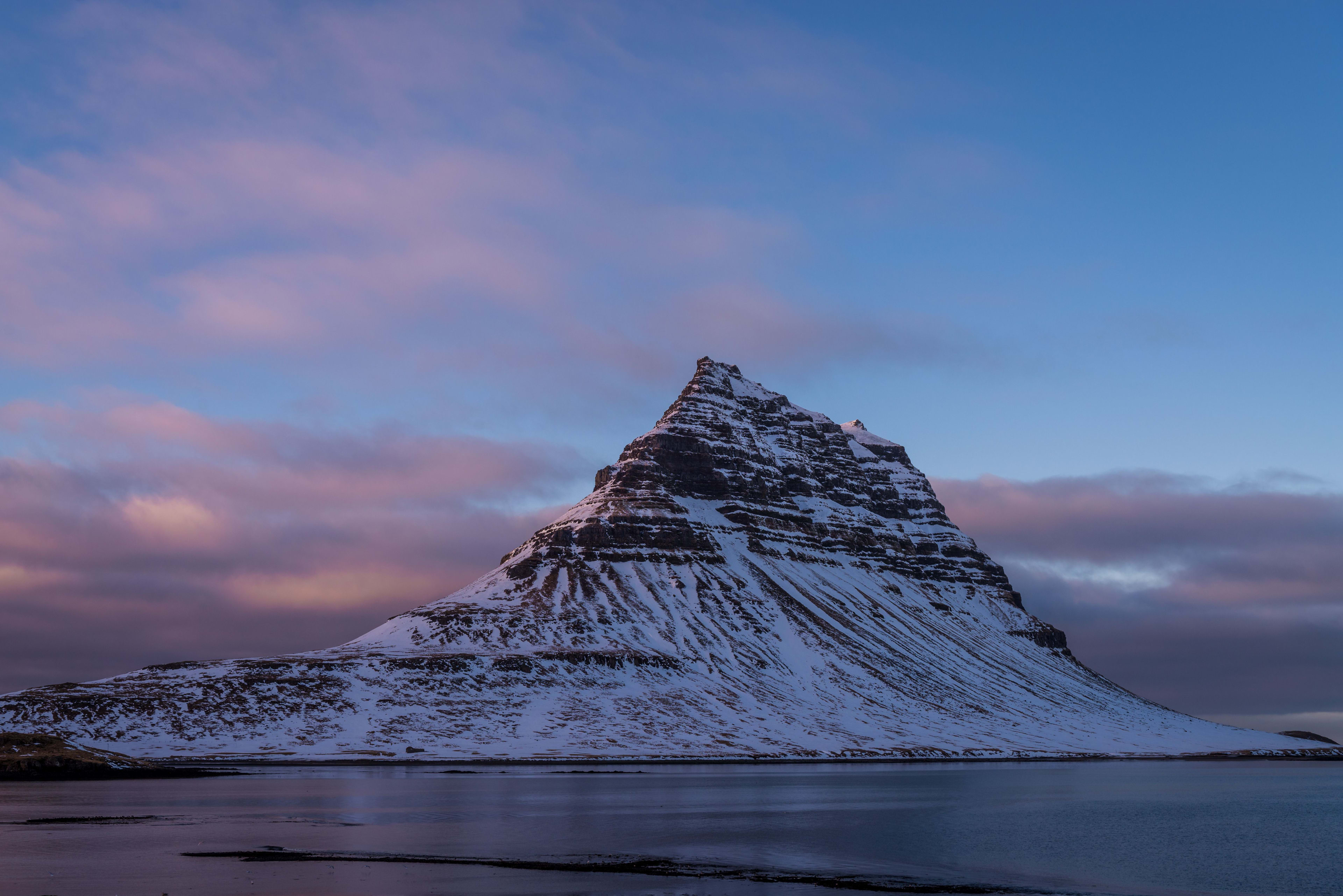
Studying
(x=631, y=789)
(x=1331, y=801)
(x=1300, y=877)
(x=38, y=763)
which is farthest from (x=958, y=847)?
(x=38, y=763)

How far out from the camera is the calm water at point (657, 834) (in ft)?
173

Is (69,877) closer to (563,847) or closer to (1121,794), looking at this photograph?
(563,847)

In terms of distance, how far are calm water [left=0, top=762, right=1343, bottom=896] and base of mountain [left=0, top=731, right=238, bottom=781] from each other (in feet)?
37.7

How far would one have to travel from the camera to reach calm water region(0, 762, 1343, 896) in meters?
52.7

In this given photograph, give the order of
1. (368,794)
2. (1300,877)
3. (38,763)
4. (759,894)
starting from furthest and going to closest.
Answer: (38,763)
(368,794)
(1300,877)
(759,894)

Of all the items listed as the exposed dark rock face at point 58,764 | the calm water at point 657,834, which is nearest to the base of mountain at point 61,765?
the exposed dark rock face at point 58,764

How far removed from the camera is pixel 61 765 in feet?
487

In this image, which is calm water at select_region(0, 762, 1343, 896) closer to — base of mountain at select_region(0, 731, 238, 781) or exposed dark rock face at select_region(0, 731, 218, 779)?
base of mountain at select_region(0, 731, 238, 781)

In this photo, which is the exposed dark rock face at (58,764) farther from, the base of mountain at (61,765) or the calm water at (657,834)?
the calm water at (657,834)

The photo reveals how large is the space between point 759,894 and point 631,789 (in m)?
81.4

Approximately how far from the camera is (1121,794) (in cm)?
13050

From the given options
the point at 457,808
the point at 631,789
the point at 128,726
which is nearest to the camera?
the point at 457,808

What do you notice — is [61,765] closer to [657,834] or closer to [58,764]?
[58,764]

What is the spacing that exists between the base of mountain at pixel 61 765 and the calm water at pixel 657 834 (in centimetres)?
1150
